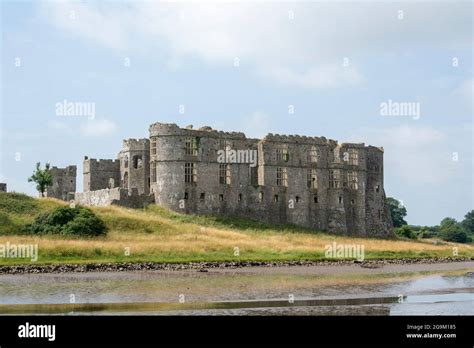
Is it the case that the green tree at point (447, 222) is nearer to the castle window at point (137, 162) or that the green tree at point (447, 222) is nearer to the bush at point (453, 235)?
the bush at point (453, 235)

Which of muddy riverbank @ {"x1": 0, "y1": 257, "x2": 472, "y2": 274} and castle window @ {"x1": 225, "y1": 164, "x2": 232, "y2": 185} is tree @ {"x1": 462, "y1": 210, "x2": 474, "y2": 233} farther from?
muddy riverbank @ {"x1": 0, "y1": 257, "x2": 472, "y2": 274}

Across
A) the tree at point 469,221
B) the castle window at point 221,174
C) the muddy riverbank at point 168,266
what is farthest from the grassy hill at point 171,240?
the tree at point 469,221

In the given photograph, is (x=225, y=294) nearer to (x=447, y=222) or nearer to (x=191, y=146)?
(x=191, y=146)

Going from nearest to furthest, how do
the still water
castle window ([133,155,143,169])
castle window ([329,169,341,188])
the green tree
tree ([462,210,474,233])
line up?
the still water < castle window ([133,155,143,169]) < castle window ([329,169,341,188]) < the green tree < tree ([462,210,474,233])

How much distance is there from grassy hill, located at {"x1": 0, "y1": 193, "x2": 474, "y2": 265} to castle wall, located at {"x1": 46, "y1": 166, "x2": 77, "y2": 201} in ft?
60.1

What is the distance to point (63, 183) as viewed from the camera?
87.1 metres

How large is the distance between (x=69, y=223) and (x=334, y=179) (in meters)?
34.1

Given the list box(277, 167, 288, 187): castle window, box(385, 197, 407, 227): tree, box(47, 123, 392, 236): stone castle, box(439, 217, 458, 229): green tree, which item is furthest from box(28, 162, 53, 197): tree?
box(439, 217, 458, 229): green tree

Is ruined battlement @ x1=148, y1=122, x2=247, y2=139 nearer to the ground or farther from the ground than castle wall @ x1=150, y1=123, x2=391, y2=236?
farther from the ground

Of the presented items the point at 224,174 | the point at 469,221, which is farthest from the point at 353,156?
the point at 469,221

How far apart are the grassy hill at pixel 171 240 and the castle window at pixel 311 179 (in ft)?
19.1

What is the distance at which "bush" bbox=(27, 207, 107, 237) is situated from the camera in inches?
2292

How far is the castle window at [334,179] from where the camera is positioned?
273 feet
